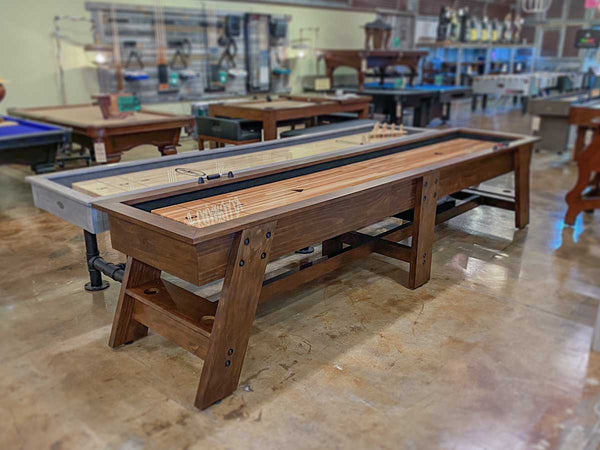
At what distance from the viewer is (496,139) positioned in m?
3.98

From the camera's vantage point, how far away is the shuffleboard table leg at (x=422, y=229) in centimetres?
290

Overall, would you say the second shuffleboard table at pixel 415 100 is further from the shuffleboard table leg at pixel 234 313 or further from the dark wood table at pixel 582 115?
the shuffleboard table leg at pixel 234 313

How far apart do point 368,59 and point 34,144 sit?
20.1ft

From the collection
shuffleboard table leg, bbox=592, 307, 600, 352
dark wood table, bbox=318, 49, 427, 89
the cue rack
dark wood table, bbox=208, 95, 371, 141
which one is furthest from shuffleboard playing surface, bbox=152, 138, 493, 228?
dark wood table, bbox=318, 49, 427, 89

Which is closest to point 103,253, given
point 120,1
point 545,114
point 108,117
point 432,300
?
point 108,117

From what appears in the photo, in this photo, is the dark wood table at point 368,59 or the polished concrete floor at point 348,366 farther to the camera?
the dark wood table at point 368,59

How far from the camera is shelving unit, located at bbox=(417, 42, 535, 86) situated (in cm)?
1190

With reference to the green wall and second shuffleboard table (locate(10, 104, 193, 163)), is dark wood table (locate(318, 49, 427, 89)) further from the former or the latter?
second shuffleboard table (locate(10, 104, 193, 163))

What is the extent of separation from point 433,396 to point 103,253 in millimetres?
2495

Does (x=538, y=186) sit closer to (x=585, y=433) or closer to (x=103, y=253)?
(x=585, y=433)

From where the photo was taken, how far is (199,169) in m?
3.06


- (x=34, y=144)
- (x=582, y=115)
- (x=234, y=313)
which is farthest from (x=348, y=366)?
(x=582, y=115)

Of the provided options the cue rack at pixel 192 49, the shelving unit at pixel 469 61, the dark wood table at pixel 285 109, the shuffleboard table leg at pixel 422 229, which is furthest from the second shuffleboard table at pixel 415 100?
the shuffleboard table leg at pixel 422 229

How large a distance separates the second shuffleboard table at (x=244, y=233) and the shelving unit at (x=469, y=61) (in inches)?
348
